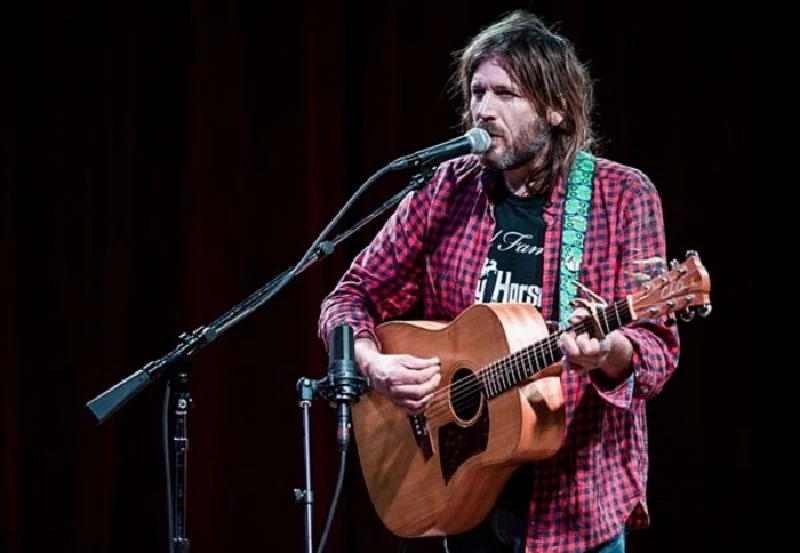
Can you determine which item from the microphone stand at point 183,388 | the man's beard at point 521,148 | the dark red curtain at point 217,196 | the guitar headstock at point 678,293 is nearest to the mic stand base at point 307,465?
the microphone stand at point 183,388

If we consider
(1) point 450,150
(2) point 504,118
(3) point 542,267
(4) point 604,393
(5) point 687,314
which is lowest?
(4) point 604,393

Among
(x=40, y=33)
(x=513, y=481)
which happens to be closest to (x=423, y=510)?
(x=513, y=481)

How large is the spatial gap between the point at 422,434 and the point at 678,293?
0.92 meters

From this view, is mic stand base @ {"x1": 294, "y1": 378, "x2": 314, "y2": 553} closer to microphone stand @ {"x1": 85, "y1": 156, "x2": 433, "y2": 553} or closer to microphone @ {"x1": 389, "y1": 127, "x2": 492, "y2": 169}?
microphone stand @ {"x1": 85, "y1": 156, "x2": 433, "y2": 553}

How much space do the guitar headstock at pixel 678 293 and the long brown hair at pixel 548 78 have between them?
59cm

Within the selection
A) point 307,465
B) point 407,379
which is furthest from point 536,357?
point 307,465

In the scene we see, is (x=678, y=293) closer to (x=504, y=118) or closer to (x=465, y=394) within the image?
(x=465, y=394)

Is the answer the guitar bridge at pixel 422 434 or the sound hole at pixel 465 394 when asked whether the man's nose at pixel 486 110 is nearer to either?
the sound hole at pixel 465 394

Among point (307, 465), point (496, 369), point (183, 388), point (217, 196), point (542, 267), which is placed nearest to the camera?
point (307, 465)

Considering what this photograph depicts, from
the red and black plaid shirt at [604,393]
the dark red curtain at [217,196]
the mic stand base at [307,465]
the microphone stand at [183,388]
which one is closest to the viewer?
the mic stand base at [307,465]

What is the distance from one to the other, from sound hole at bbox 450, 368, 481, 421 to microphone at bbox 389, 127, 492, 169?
0.53 m

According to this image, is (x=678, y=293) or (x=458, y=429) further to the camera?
(x=458, y=429)

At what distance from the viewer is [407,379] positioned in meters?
3.06

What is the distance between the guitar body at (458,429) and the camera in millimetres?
2748
